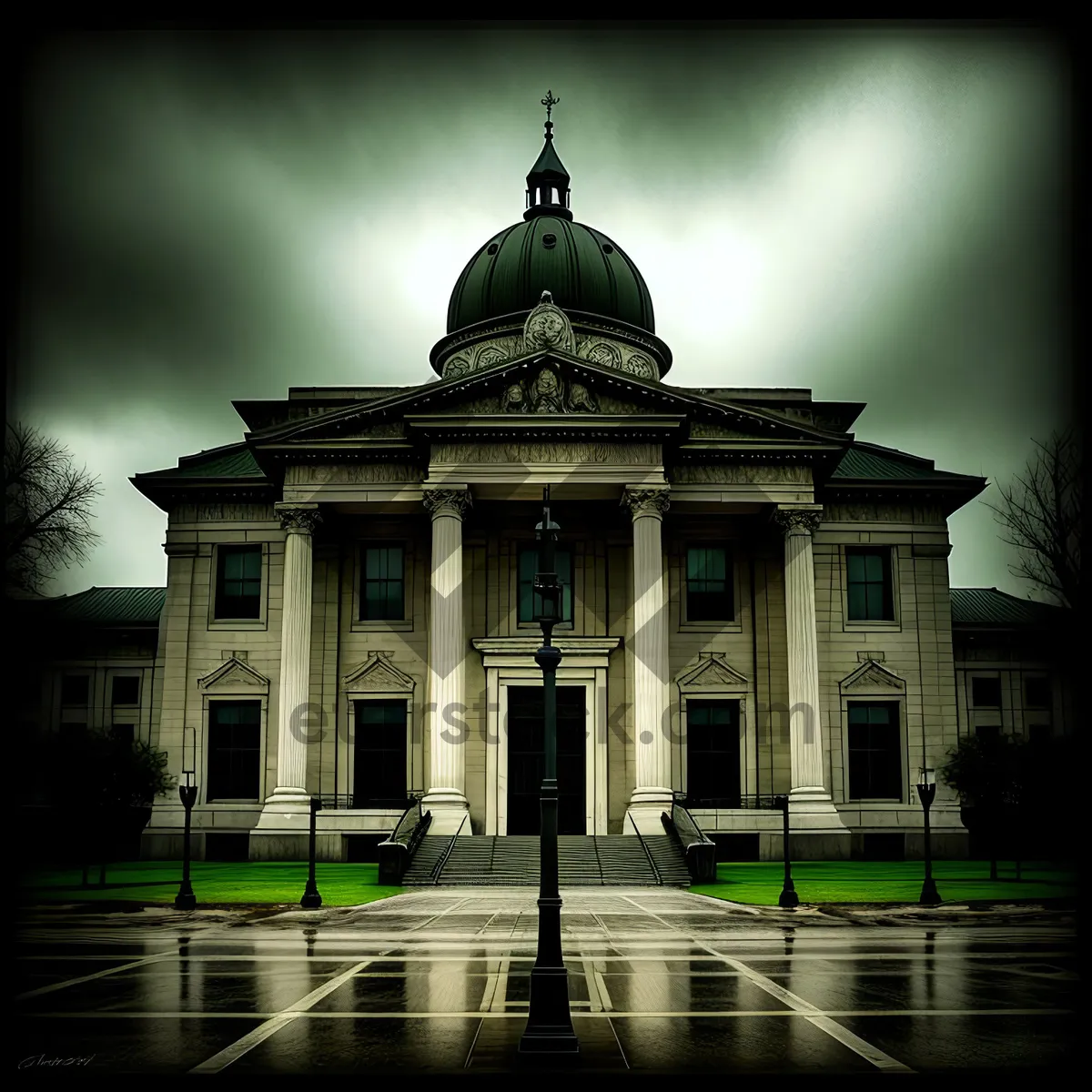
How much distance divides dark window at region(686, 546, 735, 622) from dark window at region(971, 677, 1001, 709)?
10979mm

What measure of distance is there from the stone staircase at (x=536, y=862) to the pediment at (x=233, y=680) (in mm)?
12238

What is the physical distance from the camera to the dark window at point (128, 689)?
4925 cm

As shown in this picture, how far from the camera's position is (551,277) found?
2249 inches

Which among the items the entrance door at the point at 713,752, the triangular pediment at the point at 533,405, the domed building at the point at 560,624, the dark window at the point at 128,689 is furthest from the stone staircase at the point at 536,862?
the dark window at the point at 128,689

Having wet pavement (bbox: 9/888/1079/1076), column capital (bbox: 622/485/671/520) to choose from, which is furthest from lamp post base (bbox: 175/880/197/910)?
column capital (bbox: 622/485/671/520)

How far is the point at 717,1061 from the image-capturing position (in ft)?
37.5

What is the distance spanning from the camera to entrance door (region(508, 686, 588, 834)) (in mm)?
46000

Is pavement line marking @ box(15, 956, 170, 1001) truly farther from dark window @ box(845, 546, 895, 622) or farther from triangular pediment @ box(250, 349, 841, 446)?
dark window @ box(845, 546, 895, 622)

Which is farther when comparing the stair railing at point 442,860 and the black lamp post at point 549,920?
the stair railing at point 442,860

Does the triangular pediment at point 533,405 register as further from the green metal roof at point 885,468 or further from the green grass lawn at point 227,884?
the green grass lawn at point 227,884

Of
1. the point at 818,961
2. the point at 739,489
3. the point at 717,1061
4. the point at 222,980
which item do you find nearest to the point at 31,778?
the point at 717,1061

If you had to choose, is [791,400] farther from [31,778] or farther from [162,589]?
[31,778]

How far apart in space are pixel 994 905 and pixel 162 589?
36.4 meters

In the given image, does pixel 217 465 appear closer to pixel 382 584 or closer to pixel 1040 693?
pixel 382 584
